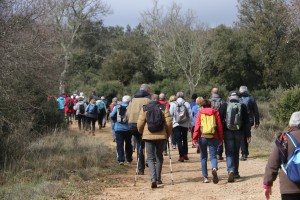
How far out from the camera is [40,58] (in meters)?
12.7

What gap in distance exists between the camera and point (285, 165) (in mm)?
5535

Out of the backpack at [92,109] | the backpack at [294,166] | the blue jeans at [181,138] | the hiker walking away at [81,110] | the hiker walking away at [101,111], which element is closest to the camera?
the backpack at [294,166]

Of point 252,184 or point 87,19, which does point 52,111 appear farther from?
point 87,19

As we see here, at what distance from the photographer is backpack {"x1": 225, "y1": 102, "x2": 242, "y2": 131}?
1019 centimetres

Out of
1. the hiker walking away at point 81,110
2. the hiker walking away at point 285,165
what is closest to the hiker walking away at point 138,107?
the hiker walking away at point 285,165

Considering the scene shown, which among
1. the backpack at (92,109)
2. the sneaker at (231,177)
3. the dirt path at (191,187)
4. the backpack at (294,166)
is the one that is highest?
the backpack at (92,109)

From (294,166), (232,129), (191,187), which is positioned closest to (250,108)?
(232,129)

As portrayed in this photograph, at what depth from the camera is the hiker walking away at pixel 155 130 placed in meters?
9.84

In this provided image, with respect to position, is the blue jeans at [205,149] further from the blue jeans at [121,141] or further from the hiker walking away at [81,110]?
the hiker walking away at [81,110]

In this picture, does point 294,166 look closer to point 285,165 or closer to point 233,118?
point 285,165

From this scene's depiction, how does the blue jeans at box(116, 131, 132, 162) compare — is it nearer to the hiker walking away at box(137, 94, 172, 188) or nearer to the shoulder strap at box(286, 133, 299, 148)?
the hiker walking away at box(137, 94, 172, 188)

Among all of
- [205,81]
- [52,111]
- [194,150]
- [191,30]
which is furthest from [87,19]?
[194,150]

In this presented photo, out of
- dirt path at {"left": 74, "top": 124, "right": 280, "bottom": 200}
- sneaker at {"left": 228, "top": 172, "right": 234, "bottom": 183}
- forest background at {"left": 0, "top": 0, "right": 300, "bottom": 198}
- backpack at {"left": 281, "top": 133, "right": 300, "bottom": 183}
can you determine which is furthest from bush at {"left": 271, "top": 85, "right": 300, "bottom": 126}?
backpack at {"left": 281, "top": 133, "right": 300, "bottom": 183}

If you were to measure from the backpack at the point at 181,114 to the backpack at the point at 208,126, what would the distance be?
329 cm
